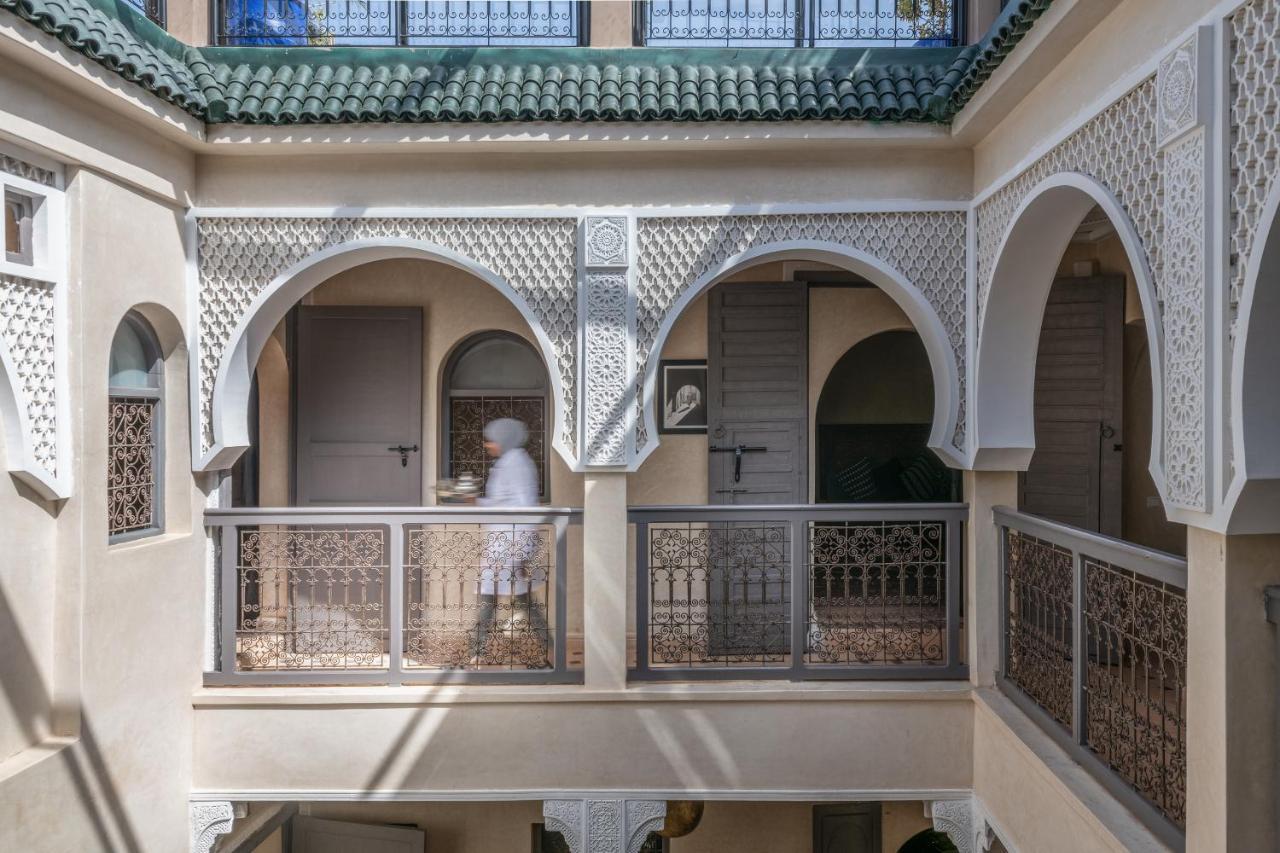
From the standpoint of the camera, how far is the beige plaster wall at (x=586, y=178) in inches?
208

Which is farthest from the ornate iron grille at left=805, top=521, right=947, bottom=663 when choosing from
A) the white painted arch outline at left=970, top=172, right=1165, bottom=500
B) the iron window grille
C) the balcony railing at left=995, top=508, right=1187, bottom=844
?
the iron window grille

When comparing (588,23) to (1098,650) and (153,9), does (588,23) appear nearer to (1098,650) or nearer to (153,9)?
(153,9)

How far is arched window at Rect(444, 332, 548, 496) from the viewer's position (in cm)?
710

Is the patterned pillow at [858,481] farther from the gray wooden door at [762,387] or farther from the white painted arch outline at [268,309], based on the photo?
the white painted arch outline at [268,309]

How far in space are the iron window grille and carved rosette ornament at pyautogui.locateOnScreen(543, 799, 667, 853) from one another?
207 inches

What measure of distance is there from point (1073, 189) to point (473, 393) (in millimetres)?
4603

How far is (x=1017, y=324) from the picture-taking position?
4.96m

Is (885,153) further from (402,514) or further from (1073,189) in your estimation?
(402,514)

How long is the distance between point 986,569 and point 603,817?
2720 millimetres

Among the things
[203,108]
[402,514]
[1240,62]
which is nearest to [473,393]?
[402,514]

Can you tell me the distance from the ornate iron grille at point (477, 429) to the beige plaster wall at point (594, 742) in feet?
7.33

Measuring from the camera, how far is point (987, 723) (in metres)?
4.98

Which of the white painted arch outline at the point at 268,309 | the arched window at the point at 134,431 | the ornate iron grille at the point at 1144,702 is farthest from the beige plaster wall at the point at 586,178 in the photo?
the ornate iron grille at the point at 1144,702

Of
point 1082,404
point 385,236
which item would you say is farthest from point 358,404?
point 1082,404
